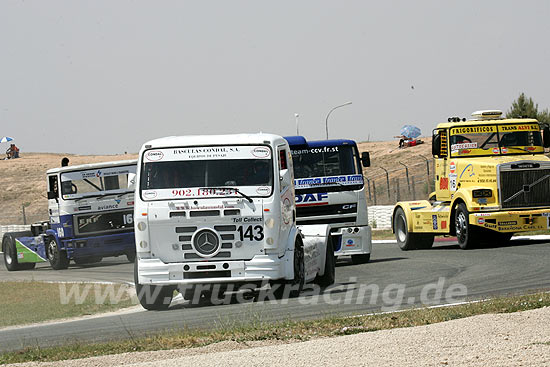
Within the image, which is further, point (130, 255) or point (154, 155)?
point (130, 255)

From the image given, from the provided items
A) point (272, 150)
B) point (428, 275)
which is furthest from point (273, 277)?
point (428, 275)

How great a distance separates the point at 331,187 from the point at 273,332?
9270mm

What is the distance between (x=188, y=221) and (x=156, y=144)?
123 centimetres

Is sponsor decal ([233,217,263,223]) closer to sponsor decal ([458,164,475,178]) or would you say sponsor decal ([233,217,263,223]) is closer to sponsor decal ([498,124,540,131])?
sponsor decal ([458,164,475,178])

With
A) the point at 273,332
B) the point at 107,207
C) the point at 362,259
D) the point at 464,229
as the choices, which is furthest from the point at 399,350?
the point at 107,207

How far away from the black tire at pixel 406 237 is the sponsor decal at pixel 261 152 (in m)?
10.00

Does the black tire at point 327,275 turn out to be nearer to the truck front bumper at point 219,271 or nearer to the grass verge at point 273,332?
the truck front bumper at point 219,271

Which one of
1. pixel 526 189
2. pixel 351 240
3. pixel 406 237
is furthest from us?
pixel 406 237

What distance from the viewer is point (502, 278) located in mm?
14992

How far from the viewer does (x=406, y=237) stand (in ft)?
75.8

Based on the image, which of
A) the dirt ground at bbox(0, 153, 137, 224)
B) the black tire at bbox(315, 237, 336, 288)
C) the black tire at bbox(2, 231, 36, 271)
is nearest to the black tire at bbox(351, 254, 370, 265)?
the black tire at bbox(315, 237, 336, 288)

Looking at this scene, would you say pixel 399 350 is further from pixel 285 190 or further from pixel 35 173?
pixel 35 173

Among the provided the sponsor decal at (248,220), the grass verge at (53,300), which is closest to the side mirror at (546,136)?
the grass verge at (53,300)

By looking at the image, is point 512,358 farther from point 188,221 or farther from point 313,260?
point 313,260
